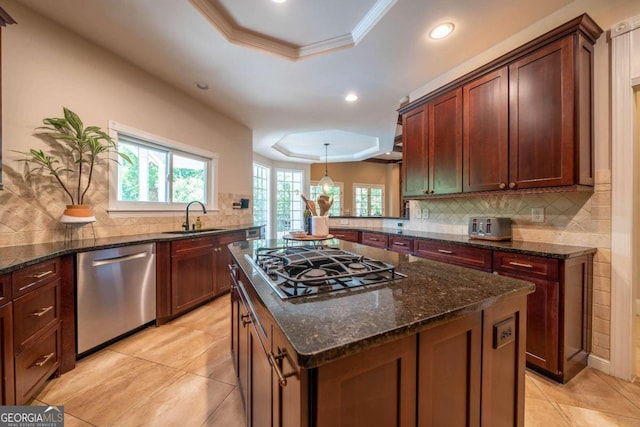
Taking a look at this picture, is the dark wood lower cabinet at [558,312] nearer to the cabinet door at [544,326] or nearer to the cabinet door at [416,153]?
the cabinet door at [544,326]

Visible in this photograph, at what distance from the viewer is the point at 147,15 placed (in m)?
1.97

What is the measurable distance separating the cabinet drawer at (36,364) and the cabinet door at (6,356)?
0.19 feet

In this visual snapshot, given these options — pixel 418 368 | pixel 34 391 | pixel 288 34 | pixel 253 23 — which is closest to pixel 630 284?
pixel 418 368

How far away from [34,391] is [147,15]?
266cm

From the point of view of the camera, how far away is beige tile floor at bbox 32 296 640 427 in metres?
1.38

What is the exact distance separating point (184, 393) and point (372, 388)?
1.55m

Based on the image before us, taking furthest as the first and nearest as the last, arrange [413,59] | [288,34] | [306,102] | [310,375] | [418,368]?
[306,102] → [413,59] → [288,34] → [418,368] → [310,375]

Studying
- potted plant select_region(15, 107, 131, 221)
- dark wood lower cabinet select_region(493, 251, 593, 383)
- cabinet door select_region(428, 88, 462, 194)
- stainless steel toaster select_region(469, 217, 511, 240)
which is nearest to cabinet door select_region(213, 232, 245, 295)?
potted plant select_region(15, 107, 131, 221)

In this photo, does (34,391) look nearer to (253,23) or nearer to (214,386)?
(214,386)

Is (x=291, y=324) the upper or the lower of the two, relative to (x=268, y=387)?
upper

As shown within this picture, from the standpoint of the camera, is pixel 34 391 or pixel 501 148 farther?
pixel 501 148

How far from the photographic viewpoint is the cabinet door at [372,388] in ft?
1.75

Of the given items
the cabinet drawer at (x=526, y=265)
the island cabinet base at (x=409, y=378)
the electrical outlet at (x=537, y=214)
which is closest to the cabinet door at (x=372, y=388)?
the island cabinet base at (x=409, y=378)

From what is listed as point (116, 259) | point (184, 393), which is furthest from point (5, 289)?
point (184, 393)
